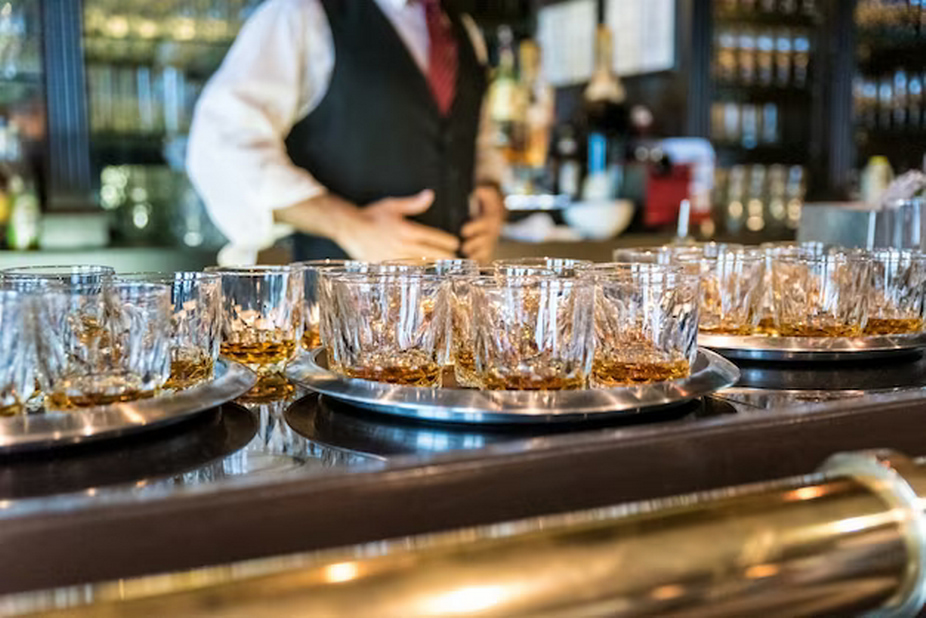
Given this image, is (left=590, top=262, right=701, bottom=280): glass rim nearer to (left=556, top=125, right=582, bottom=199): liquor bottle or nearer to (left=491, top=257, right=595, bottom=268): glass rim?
(left=491, top=257, right=595, bottom=268): glass rim

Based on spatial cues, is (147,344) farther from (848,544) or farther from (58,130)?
(58,130)

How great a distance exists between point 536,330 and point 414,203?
2477 mm

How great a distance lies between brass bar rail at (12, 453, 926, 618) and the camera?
0.37 meters

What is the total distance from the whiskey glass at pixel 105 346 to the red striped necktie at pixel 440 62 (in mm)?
2610

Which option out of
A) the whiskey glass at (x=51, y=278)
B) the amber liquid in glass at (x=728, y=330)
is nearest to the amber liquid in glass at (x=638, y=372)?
the amber liquid in glass at (x=728, y=330)

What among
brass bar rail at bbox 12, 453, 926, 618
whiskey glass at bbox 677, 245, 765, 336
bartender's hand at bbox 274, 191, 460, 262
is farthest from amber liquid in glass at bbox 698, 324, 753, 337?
bartender's hand at bbox 274, 191, 460, 262

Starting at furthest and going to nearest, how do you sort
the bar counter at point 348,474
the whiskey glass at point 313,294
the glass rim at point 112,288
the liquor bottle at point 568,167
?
the liquor bottle at point 568,167
the whiskey glass at point 313,294
the glass rim at point 112,288
the bar counter at point 348,474

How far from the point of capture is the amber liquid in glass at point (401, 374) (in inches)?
32.0

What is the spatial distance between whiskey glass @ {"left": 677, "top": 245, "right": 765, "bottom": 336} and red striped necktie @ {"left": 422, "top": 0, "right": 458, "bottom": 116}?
232cm

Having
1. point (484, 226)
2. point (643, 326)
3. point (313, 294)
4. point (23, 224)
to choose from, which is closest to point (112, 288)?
point (313, 294)

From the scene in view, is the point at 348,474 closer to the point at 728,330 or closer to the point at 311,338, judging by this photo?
the point at 311,338

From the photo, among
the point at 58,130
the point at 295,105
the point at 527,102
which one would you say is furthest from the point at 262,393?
the point at 527,102

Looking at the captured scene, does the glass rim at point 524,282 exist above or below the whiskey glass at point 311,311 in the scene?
above

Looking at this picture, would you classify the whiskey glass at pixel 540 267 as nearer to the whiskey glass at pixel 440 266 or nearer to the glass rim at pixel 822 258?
the whiskey glass at pixel 440 266
